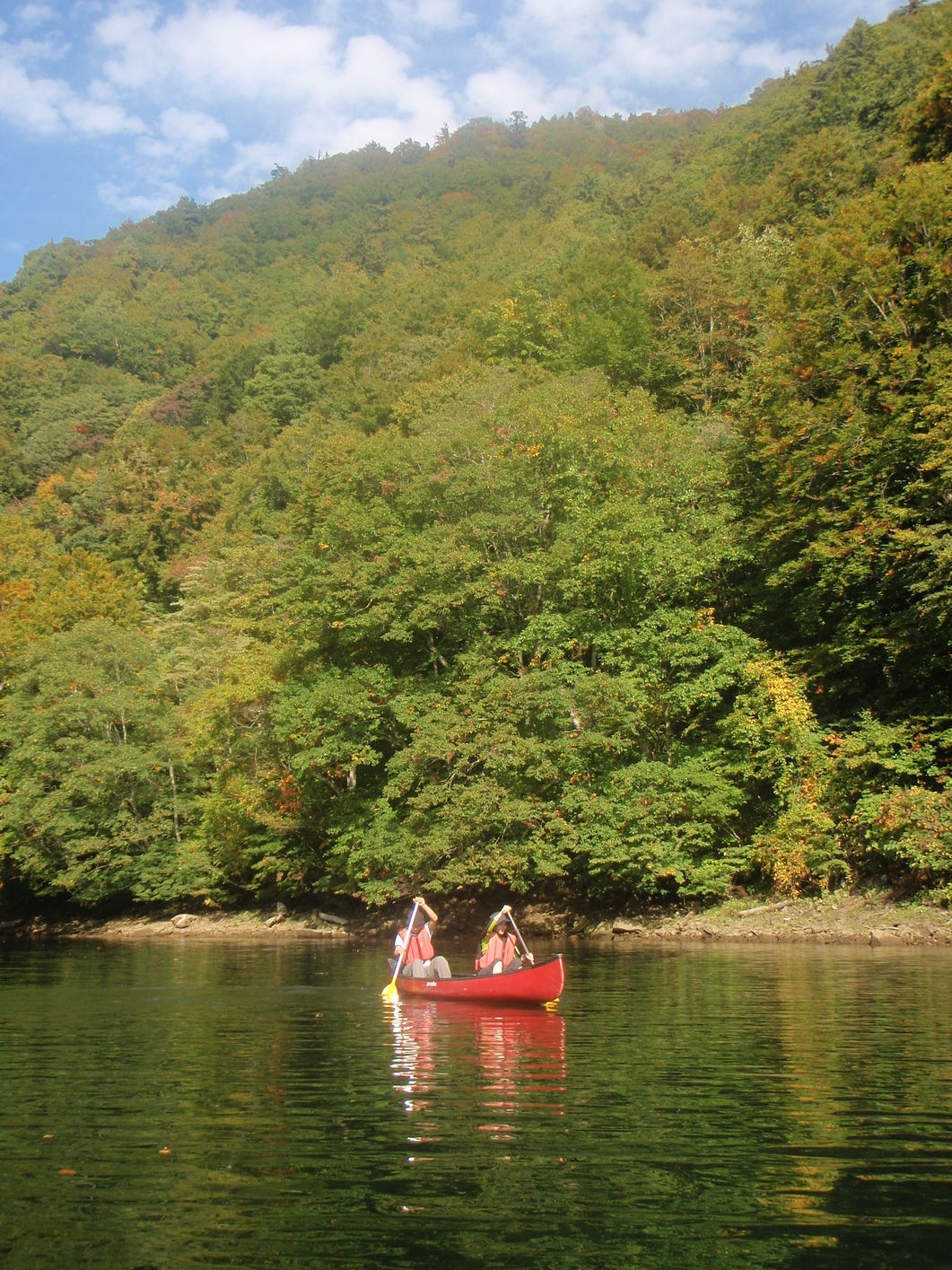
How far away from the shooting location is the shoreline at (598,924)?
93.3ft

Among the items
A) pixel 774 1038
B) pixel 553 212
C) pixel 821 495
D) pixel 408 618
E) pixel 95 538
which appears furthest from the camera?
pixel 553 212

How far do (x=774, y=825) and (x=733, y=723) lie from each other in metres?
3.16

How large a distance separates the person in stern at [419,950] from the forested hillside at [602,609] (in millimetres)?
10673

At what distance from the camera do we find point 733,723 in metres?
33.6

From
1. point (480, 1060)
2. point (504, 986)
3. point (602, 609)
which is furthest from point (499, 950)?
point (602, 609)

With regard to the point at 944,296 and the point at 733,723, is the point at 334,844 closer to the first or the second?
the point at 733,723

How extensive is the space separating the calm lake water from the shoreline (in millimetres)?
8093

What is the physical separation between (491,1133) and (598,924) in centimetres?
2555

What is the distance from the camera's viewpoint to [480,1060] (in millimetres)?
14930

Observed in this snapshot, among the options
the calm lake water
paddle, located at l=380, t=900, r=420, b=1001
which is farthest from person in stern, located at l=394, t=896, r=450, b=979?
the calm lake water

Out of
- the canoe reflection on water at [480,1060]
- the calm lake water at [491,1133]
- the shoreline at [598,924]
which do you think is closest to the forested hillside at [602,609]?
the shoreline at [598,924]

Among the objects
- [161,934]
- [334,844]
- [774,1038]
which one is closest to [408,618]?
[334,844]

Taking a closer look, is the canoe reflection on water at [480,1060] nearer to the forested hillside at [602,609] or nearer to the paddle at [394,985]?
the paddle at [394,985]

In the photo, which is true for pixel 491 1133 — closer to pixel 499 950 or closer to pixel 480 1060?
pixel 480 1060
